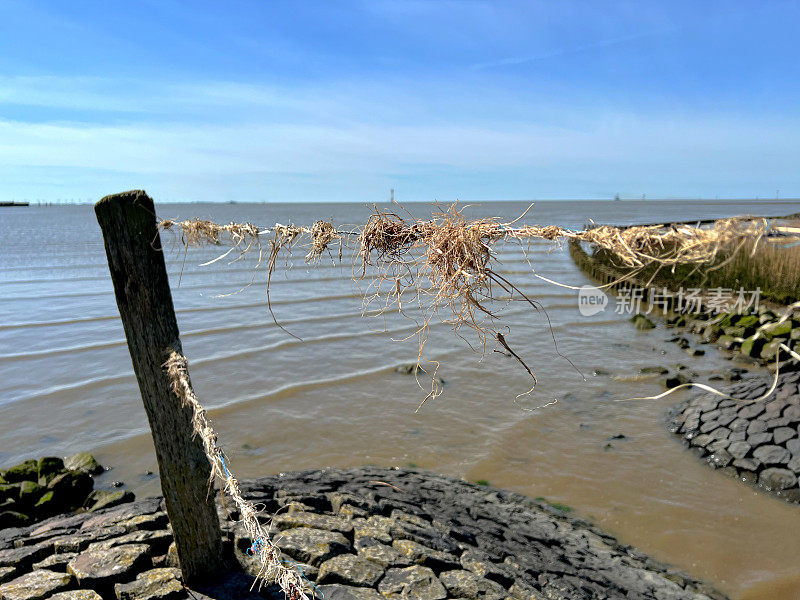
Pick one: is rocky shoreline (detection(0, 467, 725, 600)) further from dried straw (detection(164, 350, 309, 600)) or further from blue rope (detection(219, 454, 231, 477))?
blue rope (detection(219, 454, 231, 477))

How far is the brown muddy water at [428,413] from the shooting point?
19.0 feet

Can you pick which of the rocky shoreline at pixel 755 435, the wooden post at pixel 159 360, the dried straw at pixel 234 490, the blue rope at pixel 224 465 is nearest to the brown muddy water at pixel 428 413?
the rocky shoreline at pixel 755 435

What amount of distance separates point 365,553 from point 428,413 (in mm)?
4818

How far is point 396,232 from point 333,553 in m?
2.50

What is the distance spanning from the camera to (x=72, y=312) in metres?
15.2

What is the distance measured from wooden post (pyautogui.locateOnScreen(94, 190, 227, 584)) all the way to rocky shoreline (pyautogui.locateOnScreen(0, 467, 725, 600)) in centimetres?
40

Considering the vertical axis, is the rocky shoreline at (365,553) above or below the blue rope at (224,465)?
below

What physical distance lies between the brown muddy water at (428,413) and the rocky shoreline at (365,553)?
3.38 ft

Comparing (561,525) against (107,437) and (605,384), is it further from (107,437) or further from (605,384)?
(107,437)

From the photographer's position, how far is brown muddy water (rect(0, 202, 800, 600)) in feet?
19.0

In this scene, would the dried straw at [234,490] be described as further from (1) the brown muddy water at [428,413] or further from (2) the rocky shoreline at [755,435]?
(2) the rocky shoreline at [755,435]

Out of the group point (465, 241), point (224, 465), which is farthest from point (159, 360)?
point (465, 241)

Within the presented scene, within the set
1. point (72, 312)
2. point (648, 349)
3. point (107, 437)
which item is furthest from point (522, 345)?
point (72, 312)

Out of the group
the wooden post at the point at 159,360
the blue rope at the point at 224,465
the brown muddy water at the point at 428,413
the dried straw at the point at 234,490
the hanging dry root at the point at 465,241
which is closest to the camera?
the hanging dry root at the point at 465,241
